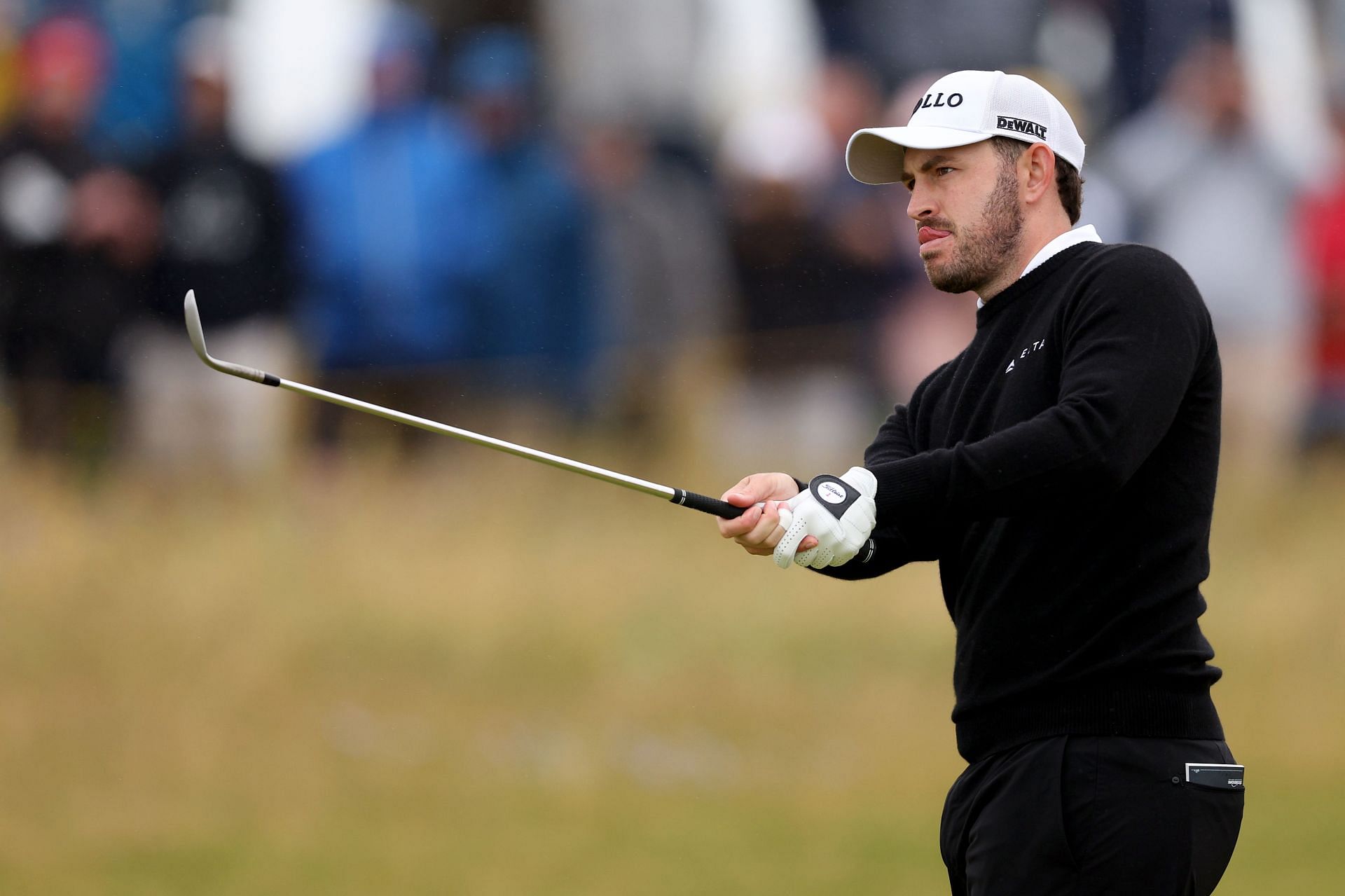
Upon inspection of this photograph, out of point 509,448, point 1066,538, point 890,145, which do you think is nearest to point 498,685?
point 890,145

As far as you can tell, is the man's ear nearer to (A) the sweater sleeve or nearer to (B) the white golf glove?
(A) the sweater sleeve

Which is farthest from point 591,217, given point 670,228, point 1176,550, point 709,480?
point 1176,550

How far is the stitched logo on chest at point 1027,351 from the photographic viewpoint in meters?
4.22

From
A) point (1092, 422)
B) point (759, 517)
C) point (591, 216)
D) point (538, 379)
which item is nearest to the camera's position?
point (1092, 422)

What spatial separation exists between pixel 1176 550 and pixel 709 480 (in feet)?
25.3

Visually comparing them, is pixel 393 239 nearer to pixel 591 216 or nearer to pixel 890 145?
pixel 591 216

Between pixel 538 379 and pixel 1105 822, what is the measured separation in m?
8.11

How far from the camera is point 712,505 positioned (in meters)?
4.24

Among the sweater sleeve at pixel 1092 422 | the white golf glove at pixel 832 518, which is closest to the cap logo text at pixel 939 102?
the sweater sleeve at pixel 1092 422

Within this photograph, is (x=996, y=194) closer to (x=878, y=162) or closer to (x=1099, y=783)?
(x=878, y=162)

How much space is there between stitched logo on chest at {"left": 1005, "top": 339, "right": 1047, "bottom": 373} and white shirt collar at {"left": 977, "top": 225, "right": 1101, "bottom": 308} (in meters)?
0.19

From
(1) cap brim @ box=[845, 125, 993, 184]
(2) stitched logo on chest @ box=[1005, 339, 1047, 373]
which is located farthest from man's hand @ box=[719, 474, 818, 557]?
(1) cap brim @ box=[845, 125, 993, 184]

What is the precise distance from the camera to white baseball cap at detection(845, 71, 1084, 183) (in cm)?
439

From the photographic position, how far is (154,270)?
37.2 ft
